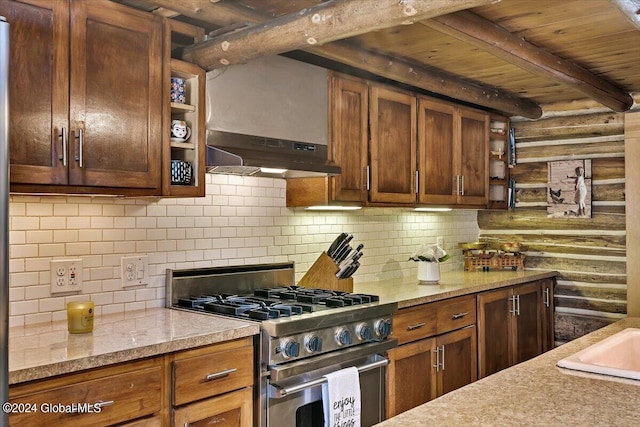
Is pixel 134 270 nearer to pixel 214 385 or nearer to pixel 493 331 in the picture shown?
pixel 214 385

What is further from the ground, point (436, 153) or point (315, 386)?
point (436, 153)

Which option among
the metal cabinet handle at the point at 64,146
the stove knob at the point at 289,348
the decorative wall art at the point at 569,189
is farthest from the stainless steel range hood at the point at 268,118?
the decorative wall art at the point at 569,189

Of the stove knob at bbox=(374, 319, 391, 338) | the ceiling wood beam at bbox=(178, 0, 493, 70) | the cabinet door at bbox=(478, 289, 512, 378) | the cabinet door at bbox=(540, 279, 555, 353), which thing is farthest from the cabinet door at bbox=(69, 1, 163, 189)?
the cabinet door at bbox=(540, 279, 555, 353)

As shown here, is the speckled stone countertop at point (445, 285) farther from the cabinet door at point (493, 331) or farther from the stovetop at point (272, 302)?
the stovetop at point (272, 302)

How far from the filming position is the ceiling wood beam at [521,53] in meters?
2.74

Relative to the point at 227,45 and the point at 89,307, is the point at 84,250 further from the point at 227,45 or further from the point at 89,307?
the point at 227,45

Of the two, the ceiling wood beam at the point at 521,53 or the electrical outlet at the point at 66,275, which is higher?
the ceiling wood beam at the point at 521,53

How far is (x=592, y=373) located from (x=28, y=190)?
6.64 ft

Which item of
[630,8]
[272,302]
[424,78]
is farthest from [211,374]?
[424,78]

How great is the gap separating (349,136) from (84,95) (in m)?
1.69

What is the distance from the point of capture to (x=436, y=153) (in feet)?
14.1

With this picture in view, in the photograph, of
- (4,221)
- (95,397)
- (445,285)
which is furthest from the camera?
(445,285)

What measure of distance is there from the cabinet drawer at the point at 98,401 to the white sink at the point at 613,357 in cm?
142

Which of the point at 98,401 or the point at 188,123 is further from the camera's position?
the point at 188,123
